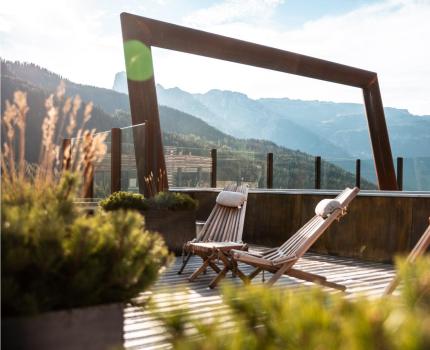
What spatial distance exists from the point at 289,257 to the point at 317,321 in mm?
3378

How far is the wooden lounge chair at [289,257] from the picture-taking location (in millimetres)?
4246

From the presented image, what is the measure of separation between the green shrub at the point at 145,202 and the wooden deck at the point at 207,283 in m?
0.61

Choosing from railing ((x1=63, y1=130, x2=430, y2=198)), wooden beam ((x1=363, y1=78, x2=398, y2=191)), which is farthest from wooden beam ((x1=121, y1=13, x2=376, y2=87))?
railing ((x1=63, y1=130, x2=430, y2=198))

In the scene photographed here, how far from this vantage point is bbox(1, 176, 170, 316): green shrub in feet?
5.20

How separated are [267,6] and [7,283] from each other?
12294 millimetres

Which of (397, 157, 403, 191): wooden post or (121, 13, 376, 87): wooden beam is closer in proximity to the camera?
(121, 13, 376, 87): wooden beam

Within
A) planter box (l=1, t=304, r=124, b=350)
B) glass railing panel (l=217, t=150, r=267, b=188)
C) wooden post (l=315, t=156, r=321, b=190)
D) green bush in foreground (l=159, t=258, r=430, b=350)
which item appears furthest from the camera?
wooden post (l=315, t=156, r=321, b=190)

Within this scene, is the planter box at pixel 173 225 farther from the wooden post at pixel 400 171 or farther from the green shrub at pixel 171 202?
the wooden post at pixel 400 171

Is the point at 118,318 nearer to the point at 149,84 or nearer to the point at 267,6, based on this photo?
the point at 149,84

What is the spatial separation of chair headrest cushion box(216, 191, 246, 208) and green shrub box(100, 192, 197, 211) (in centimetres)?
68

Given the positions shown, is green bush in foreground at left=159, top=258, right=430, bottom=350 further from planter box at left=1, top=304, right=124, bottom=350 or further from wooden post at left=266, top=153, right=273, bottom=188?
wooden post at left=266, top=153, right=273, bottom=188

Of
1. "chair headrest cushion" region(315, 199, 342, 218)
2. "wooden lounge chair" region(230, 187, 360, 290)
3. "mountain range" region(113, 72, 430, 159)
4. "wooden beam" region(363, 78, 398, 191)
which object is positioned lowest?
"wooden lounge chair" region(230, 187, 360, 290)

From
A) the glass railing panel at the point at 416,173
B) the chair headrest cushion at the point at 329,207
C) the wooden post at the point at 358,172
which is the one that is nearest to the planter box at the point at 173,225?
the chair headrest cushion at the point at 329,207

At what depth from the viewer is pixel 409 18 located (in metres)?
9.35
